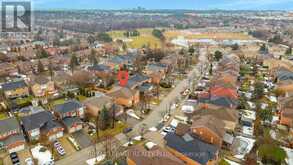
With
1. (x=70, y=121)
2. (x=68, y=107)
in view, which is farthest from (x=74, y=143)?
(x=68, y=107)

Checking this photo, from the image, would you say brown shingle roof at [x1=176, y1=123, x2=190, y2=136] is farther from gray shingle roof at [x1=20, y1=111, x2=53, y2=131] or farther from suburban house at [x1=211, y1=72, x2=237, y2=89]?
gray shingle roof at [x1=20, y1=111, x2=53, y2=131]

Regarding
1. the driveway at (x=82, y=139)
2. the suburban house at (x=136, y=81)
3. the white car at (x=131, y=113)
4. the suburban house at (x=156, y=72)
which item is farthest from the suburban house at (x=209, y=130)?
the suburban house at (x=156, y=72)

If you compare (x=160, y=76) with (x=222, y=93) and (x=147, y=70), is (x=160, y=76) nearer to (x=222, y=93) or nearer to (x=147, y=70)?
(x=147, y=70)

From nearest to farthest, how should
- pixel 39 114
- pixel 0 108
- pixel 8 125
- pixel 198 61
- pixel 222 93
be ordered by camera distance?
pixel 8 125
pixel 39 114
pixel 0 108
pixel 222 93
pixel 198 61

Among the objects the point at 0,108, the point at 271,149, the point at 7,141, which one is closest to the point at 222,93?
the point at 271,149

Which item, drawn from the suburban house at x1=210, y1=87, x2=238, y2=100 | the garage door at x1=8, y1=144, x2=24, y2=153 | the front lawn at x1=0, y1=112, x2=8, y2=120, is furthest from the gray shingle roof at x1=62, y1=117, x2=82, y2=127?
the suburban house at x1=210, y1=87, x2=238, y2=100
